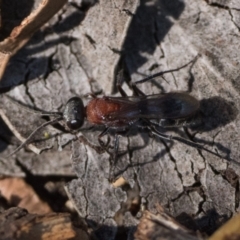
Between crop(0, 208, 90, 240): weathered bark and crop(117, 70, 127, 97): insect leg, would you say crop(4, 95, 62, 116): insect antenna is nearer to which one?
crop(117, 70, 127, 97): insect leg

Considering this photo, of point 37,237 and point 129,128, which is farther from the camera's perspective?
point 129,128

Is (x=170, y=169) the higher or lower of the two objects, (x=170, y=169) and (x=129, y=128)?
the lower

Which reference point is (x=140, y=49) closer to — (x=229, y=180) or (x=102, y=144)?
(x=102, y=144)

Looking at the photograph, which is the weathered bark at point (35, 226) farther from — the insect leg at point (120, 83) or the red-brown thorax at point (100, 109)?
the insect leg at point (120, 83)

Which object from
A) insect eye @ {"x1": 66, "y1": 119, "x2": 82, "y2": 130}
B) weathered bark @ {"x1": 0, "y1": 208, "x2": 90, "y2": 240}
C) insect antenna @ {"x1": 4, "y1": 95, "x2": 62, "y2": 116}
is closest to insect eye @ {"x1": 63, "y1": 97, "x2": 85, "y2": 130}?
insect eye @ {"x1": 66, "y1": 119, "x2": 82, "y2": 130}

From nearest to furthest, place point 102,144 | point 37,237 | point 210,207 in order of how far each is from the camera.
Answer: point 37,237 → point 210,207 → point 102,144

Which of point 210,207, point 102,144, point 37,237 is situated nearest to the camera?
point 37,237

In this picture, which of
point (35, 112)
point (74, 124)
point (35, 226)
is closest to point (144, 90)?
point (74, 124)

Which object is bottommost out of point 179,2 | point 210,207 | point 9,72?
point 210,207

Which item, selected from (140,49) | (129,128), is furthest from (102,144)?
(140,49)

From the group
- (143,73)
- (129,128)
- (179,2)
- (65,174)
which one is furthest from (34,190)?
(179,2)
